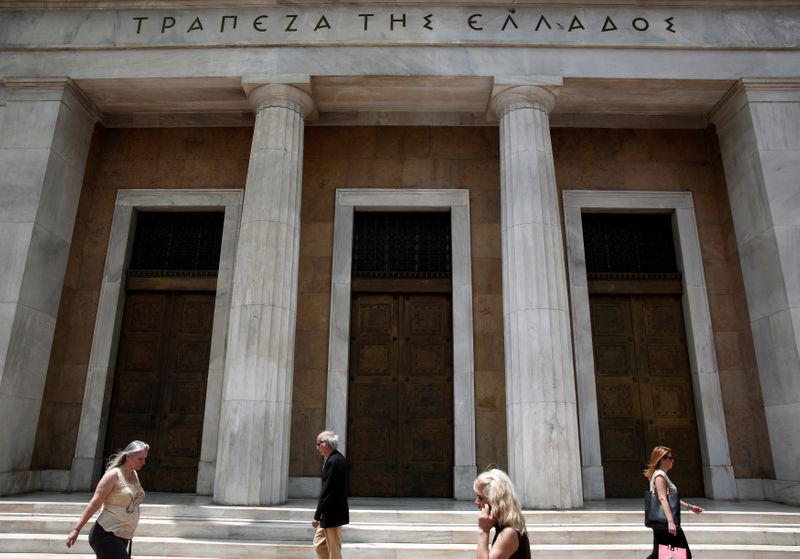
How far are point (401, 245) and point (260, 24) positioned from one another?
543cm

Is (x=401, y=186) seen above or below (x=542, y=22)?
below

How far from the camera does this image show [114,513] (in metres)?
4.99

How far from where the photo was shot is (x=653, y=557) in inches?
239

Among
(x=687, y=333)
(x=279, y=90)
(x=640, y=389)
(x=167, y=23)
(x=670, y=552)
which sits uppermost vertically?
(x=167, y=23)

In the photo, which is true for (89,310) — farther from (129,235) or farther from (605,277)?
(605,277)

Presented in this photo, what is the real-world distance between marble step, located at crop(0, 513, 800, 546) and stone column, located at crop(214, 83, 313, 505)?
3.33ft

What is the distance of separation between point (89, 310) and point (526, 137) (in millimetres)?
9853

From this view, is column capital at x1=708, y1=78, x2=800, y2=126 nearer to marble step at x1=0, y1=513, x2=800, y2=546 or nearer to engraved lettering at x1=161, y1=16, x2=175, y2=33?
marble step at x1=0, y1=513, x2=800, y2=546

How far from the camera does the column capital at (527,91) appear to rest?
446 inches

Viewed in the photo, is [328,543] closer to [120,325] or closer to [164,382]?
[164,382]

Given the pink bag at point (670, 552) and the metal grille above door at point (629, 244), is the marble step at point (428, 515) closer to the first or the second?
the pink bag at point (670, 552)

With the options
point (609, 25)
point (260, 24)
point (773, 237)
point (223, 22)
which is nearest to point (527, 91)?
point (609, 25)

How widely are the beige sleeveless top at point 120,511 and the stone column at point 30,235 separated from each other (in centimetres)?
679

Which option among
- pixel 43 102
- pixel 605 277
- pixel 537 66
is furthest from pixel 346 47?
pixel 605 277
